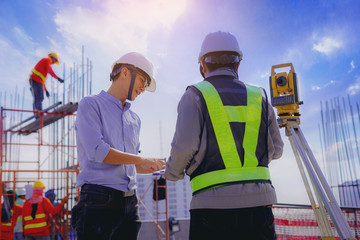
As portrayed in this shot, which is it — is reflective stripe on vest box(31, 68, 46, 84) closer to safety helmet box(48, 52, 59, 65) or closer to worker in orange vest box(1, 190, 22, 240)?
safety helmet box(48, 52, 59, 65)

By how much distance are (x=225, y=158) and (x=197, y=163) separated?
0.52 feet

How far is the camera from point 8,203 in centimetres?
846

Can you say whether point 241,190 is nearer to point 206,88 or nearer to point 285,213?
point 206,88

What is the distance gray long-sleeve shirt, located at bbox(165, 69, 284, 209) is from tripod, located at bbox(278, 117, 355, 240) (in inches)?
47.5

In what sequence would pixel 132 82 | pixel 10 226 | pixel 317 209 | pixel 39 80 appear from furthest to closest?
pixel 39 80, pixel 10 226, pixel 317 209, pixel 132 82

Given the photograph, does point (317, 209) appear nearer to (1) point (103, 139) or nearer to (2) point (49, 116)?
(1) point (103, 139)

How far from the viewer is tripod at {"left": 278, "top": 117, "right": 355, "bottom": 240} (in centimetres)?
253

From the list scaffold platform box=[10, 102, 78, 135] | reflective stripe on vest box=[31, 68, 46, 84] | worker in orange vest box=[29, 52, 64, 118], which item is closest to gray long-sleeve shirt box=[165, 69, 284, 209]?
scaffold platform box=[10, 102, 78, 135]

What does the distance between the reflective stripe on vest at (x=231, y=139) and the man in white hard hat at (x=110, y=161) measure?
0.54 metres

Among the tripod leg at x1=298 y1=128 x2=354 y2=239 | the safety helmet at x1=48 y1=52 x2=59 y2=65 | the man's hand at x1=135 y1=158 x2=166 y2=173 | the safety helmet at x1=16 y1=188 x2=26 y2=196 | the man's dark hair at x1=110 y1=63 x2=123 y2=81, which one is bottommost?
the safety helmet at x1=16 y1=188 x2=26 y2=196

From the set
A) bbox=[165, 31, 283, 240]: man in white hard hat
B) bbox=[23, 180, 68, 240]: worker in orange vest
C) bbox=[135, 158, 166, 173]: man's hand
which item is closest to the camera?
bbox=[165, 31, 283, 240]: man in white hard hat

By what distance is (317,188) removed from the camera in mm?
2768

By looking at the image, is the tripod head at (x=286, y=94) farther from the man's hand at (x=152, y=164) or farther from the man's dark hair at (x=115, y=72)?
the man's dark hair at (x=115, y=72)

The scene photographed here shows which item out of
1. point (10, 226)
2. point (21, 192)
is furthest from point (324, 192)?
point (21, 192)
